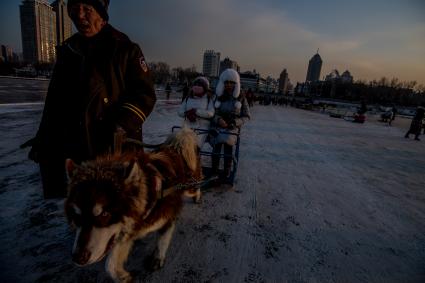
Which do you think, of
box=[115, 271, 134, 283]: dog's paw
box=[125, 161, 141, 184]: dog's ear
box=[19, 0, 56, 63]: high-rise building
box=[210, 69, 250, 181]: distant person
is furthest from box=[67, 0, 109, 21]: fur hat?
box=[19, 0, 56, 63]: high-rise building

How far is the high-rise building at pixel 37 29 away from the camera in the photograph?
83.8 m

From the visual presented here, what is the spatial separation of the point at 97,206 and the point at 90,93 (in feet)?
3.21

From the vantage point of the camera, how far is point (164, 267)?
2373 mm

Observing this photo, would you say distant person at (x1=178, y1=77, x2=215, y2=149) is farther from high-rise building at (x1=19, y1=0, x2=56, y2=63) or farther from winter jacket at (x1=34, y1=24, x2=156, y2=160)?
high-rise building at (x1=19, y1=0, x2=56, y2=63)

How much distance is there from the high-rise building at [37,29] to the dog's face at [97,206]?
334 feet

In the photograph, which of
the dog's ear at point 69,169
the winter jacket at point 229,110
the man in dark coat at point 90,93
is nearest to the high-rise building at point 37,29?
the winter jacket at point 229,110

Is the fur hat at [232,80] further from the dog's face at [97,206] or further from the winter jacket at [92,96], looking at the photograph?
the dog's face at [97,206]

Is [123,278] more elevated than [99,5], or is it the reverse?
[99,5]

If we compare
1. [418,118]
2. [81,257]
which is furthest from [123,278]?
[418,118]

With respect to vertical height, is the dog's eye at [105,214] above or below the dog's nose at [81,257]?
above

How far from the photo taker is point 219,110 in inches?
182

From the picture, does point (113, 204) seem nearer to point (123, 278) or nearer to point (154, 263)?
point (123, 278)

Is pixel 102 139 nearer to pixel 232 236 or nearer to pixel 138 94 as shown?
pixel 138 94

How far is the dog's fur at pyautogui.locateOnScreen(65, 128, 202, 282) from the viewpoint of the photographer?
1530mm
